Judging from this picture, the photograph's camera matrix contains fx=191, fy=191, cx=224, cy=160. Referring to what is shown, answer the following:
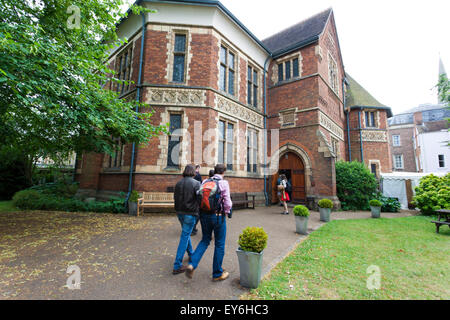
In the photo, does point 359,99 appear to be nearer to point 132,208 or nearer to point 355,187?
point 355,187

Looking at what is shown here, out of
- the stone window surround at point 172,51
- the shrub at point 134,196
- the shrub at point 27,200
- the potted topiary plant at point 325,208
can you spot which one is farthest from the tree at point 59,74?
the potted topiary plant at point 325,208

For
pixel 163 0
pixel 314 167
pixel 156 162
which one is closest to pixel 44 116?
pixel 156 162

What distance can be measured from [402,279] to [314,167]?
28.9 feet

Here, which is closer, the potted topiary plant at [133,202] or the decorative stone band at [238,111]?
the potted topiary plant at [133,202]

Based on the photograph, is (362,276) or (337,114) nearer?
(362,276)

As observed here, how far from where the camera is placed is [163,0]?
9398mm

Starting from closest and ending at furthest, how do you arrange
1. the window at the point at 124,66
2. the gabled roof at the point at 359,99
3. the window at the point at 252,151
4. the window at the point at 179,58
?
the window at the point at 179,58 → the window at the point at 124,66 → the window at the point at 252,151 → the gabled roof at the point at 359,99

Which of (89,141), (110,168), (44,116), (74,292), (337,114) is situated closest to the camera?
(74,292)

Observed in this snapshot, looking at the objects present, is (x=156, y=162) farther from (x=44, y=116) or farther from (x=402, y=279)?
(x=402, y=279)

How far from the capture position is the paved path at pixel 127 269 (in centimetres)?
273

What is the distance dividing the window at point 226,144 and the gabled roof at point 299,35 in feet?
24.7

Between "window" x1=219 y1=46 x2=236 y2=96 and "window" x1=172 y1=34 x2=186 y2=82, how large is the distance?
2.14m

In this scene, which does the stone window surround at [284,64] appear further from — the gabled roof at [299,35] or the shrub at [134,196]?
the shrub at [134,196]

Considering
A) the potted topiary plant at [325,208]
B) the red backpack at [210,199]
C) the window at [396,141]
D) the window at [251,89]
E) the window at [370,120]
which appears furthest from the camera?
the window at [396,141]
